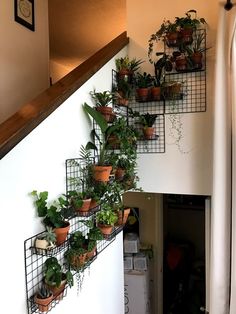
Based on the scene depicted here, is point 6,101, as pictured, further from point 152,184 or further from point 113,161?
point 152,184

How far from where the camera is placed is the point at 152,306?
3.76 metres

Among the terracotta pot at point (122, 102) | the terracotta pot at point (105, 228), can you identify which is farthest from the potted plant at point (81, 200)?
the terracotta pot at point (122, 102)

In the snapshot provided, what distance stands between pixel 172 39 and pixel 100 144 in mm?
990

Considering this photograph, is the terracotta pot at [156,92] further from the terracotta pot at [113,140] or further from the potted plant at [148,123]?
the terracotta pot at [113,140]

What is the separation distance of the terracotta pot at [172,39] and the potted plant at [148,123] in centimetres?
55

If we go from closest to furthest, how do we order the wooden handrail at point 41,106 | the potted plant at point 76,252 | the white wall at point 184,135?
the wooden handrail at point 41,106
the potted plant at point 76,252
the white wall at point 184,135

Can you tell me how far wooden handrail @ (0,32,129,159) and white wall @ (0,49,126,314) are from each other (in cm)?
4

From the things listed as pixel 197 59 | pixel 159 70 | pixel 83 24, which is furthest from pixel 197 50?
pixel 83 24

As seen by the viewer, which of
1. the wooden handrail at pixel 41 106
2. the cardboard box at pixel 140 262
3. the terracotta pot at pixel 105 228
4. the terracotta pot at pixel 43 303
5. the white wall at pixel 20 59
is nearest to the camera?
the wooden handrail at pixel 41 106

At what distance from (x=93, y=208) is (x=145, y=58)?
4.49 feet

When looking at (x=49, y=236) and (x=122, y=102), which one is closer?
(x=49, y=236)

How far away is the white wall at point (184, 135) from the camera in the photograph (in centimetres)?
210

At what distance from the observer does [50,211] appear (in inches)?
49.4

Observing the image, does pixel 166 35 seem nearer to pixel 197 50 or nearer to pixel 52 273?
pixel 197 50
